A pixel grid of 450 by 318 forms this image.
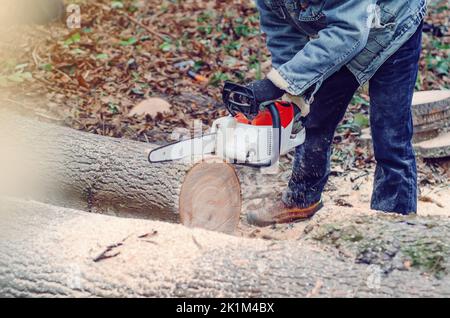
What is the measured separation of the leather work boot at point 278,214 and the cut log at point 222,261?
1096 millimetres

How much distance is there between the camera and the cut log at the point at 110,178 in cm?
288

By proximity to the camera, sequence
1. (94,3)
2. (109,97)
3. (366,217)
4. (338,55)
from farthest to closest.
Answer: (94,3) → (109,97) → (338,55) → (366,217)

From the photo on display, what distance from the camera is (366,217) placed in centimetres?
223

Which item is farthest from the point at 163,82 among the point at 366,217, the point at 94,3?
A: the point at 366,217

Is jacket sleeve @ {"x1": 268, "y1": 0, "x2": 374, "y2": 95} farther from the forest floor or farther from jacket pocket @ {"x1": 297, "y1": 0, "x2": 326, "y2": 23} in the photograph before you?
the forest floor

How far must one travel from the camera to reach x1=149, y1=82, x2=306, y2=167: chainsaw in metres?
2.59

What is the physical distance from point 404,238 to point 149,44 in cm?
408

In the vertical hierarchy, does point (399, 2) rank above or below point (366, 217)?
above

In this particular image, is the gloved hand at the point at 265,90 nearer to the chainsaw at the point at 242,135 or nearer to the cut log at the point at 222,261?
the chainsaw at the point at 242,135

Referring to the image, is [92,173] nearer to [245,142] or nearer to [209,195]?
[209,195]

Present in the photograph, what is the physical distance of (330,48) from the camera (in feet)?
8.29

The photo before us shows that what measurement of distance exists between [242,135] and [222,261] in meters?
0.73

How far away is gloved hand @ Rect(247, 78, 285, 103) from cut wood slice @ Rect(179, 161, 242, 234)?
0.40 m
